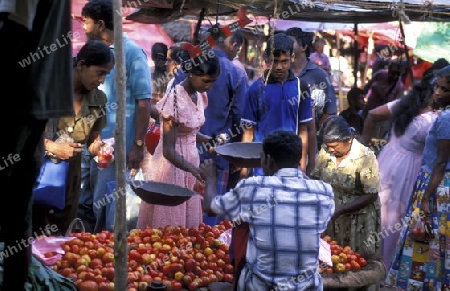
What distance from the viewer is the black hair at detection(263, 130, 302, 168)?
425 cm

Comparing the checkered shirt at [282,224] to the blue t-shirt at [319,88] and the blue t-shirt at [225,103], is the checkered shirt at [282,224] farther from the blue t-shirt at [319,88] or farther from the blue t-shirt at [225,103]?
the blue t-shirt at [319,88]

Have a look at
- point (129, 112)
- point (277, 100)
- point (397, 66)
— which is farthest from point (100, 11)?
point (397, 66)

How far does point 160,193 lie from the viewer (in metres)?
4.83

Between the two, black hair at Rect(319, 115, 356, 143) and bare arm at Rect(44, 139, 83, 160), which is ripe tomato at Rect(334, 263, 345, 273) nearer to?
black hair at Rect(319, 115, 356, 143)

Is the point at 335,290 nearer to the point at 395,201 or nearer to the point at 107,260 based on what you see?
the point at 107,260

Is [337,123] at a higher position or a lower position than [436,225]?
higher

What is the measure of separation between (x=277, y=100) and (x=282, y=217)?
2.53m

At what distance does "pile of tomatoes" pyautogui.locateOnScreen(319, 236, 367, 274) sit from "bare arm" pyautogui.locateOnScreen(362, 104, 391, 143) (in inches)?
95.9

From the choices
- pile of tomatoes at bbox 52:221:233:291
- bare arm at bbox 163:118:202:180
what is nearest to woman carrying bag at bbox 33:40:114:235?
pile of tomatoes at bbox 52:221:233:291

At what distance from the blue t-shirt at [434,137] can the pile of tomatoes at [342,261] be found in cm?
142

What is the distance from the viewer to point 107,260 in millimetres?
4984

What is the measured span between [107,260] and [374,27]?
499 inches

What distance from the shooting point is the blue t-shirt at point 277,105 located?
662cm

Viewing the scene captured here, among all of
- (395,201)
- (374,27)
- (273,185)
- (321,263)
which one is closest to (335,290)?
(321,263)
